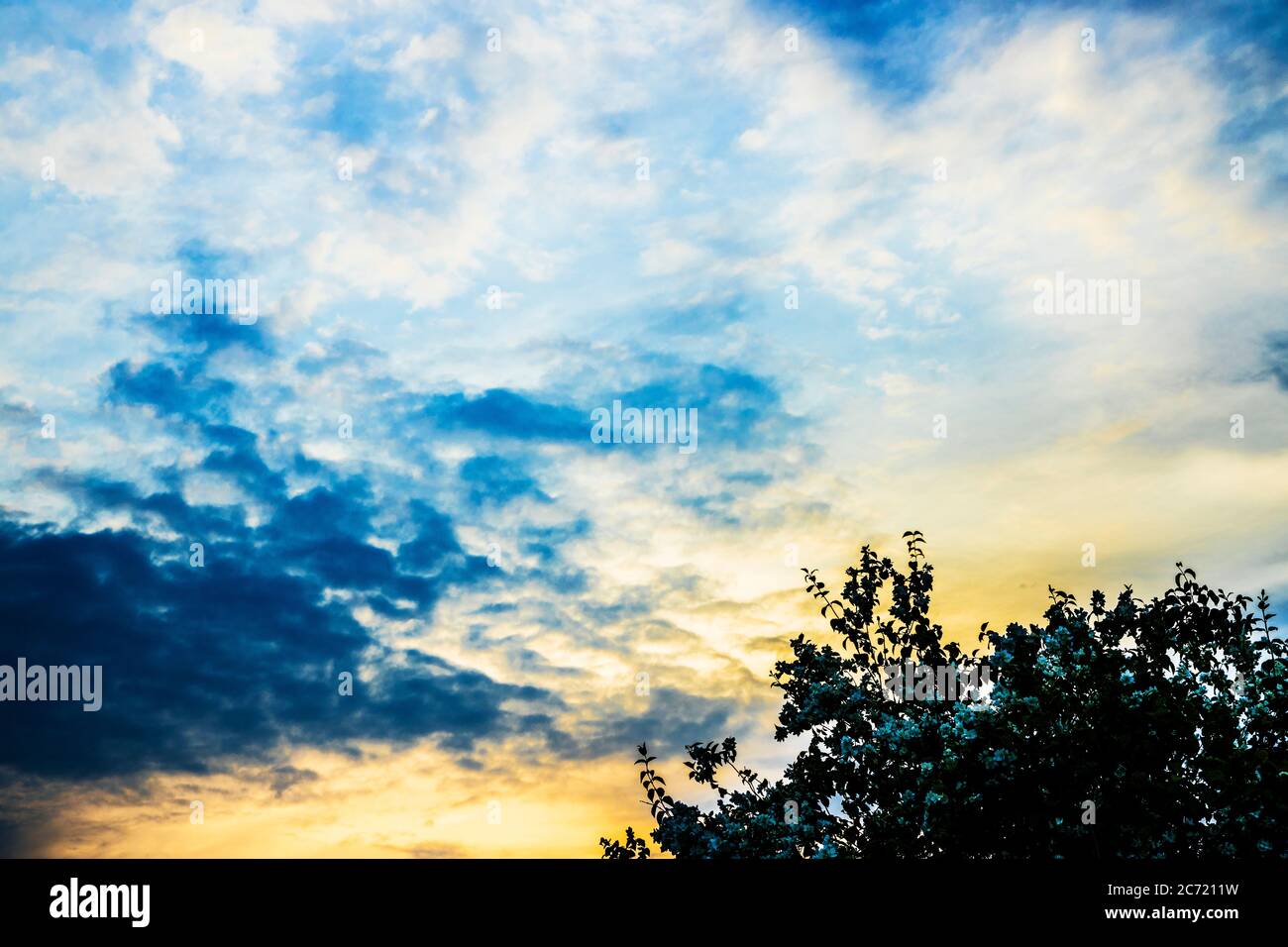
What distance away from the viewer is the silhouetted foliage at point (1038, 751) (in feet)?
55.0

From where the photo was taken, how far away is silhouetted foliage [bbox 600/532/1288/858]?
55.0ft

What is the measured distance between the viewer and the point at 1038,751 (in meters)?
17.5

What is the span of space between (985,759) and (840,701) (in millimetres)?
4149
